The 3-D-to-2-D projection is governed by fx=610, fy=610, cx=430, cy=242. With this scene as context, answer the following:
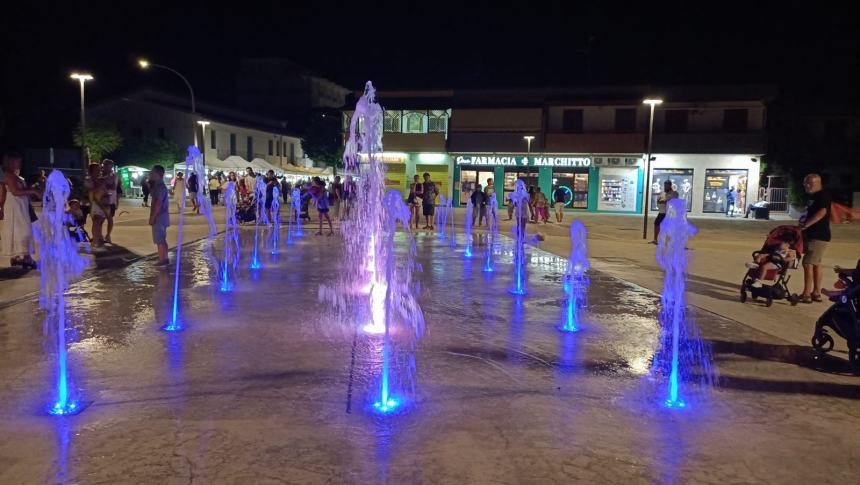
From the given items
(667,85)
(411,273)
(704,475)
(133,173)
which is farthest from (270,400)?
(133,173)

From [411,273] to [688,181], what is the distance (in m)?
27.5

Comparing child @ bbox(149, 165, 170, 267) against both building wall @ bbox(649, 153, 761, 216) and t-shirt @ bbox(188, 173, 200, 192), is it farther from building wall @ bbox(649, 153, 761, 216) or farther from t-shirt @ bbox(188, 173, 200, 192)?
building wall @ bbox(649, 153, 761, 216)

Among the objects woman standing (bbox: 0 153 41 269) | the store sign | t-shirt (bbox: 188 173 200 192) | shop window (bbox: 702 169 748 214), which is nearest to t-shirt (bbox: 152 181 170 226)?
woman standing (bbox: 0 153 41 269)

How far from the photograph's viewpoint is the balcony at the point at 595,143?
110 feet

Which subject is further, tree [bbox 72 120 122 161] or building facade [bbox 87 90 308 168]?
building facade [bbox 87 90 308 168]

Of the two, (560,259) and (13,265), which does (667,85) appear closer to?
(560,259)

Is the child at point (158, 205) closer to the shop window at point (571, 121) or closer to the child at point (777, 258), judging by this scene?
the child at point (777, 258)

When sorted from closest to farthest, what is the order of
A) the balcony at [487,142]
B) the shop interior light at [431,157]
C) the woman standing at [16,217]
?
1. the woman standing at [16,217]
2. the balcony at [487,142]
3. the shop interior light at [431,157]

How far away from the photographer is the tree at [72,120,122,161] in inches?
1435

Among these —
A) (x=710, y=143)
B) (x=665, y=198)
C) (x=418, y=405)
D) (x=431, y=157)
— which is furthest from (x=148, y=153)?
(x=418, y=405)

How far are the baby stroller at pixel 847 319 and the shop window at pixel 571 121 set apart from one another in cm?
2988

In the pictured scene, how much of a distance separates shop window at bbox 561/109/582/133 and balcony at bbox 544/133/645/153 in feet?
1.44

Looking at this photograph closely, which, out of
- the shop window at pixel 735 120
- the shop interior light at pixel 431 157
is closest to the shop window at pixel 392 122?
the shop interior light at pixel 431 157

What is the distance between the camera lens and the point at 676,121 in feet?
110
